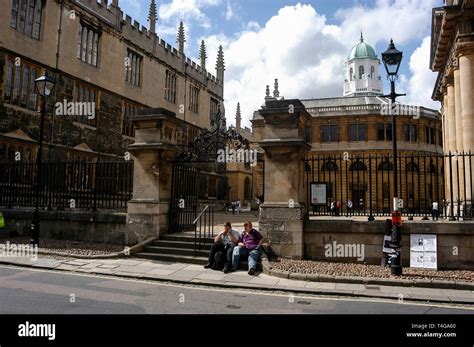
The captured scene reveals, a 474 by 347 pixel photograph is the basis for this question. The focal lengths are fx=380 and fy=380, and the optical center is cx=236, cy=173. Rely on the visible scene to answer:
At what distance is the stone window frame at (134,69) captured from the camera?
1192 inches

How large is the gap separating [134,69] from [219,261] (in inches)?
975

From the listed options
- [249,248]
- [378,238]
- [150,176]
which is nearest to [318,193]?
[378,238]

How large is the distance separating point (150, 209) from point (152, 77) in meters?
23.3

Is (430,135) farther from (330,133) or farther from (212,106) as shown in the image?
(212,106)

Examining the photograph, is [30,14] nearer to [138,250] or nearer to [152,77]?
[152,77]

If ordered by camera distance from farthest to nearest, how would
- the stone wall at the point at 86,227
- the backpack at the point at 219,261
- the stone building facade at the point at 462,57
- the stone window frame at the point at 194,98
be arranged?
1. the stone window frame at the point at 194,98
2. the stone building facade at the point at 462,57
3. the stone wall at the point at 86,227
4. the backpack at the point at 219,261

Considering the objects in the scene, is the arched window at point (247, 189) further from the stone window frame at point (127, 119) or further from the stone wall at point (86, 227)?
the stone wall at point (86, 227)

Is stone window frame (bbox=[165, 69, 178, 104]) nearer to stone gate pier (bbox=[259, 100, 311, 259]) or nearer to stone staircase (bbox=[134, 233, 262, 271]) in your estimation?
stone staircase (bbox=[134, 233, 262, 271])

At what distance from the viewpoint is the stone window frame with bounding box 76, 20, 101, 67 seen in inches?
990

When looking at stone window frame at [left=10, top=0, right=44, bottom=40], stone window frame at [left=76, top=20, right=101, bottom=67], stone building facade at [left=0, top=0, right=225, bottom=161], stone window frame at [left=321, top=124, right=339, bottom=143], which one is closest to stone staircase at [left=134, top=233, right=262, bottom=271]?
stone building facade at [left=0, top=0, right=225, bottom=161]

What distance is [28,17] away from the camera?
69.7 ft

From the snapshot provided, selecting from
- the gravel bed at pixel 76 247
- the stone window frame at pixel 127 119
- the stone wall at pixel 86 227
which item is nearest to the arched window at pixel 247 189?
the stone window frame at pixel 127 119
